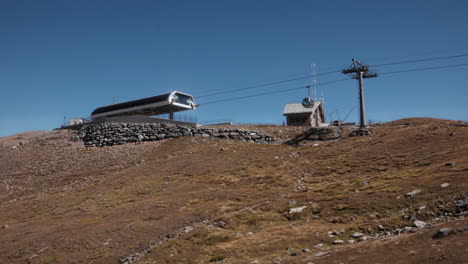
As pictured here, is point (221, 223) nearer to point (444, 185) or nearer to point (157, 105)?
point (444, 185)

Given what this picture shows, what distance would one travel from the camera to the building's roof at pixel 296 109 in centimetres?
7135

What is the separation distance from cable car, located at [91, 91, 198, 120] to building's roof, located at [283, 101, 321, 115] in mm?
18287

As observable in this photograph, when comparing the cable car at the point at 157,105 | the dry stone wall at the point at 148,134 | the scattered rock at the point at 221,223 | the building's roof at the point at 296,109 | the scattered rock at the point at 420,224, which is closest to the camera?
the scattered rock at the point at 420,224

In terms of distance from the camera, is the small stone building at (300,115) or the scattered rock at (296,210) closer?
the scattered rock at (296,210)

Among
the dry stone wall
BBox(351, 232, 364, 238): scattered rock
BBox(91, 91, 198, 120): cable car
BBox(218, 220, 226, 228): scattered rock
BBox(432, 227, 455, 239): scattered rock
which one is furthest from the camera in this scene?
BBox(91, 91, 198, 120): cable car

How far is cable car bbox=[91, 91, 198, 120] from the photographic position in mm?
73125

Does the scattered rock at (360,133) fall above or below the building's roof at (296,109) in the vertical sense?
below

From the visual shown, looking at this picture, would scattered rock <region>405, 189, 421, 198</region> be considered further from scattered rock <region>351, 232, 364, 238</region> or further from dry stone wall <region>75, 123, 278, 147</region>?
dry stone wall <region>75, 123, 278, 147</region>

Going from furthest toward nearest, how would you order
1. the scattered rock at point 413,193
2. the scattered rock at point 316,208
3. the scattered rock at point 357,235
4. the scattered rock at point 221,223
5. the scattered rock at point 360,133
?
the scattered rock at point 360,133, the scattered rock at point 221,223, the scattered rock at point 316,208, the scattered rock at point 413,193, the scattered rock at point 357,235

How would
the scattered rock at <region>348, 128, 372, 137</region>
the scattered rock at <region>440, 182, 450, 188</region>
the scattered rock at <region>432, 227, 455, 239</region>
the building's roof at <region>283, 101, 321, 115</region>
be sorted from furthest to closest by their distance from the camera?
A: the building's roof at <region>283, 101, 321, 115</region> → the scattered rock at <region>348, 128, 372, 137</region> → the scattered rock at <region>440, 182, 450, 188</region> → the scattered rock at <region>432, 227, 455, 239</region>

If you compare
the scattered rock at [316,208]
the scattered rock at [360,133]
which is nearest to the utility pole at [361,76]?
the scattered rock at [360,133]

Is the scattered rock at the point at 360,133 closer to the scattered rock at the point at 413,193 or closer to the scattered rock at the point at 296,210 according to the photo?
the scattered rock at the point at 413,193

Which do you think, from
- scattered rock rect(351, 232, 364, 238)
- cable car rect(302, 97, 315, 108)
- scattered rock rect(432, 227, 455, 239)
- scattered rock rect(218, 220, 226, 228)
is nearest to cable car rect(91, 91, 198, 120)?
cable car rect(302, 97, 315, 108)

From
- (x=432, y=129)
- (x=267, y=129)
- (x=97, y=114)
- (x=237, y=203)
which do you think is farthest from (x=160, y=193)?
(x=97, y=114)
